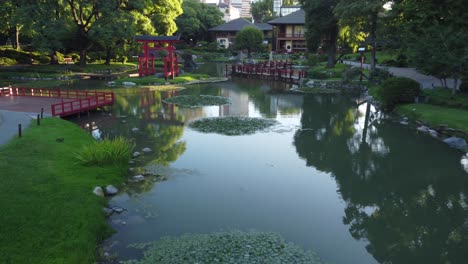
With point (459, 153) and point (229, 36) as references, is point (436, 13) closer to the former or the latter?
point (459, 153)


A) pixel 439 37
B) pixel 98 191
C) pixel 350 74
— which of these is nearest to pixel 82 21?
pixel 350 74

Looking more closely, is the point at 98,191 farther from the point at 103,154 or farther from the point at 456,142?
the point at 456,142

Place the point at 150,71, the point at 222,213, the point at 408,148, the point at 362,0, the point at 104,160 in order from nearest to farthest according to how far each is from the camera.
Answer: the point at 222,213 → the point at 104,160 → the point at 408,148 → the point at 362,0 → the point at 150,71

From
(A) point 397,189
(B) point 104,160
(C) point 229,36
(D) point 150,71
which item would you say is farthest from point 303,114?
(C) point 229,36

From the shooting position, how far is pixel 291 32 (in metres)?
84.7

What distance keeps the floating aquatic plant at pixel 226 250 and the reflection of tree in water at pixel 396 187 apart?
2450 millimetres

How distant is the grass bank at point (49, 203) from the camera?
29.9 ft

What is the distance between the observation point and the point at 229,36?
99.4m

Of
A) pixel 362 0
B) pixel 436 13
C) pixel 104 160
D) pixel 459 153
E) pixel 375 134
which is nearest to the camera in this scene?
pixel 104 160

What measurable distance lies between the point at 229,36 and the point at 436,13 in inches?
2911

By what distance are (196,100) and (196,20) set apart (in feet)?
207

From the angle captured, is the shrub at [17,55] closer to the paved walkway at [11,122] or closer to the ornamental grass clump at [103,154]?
the paved walkway at [11,122]

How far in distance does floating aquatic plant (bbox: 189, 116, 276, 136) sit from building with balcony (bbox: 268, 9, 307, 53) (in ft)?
200

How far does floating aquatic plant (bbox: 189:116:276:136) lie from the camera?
23.4m
